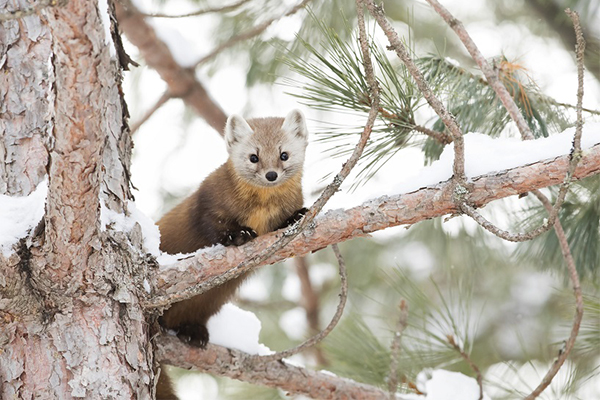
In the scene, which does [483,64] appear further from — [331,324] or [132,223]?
[132,223]

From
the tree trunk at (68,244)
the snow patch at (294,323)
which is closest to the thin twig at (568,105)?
the tree trunk at (68,244)

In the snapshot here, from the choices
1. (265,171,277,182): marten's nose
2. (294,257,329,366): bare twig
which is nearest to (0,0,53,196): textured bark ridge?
(265,171,277,182): marten's nose

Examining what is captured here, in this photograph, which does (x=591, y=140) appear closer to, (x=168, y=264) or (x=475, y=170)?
(x=475, y=170)

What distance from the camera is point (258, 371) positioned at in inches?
110

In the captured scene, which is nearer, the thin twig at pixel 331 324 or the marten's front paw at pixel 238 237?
the thin twig at pixel 331 324

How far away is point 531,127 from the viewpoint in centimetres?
295

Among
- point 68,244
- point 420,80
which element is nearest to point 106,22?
point 68,244

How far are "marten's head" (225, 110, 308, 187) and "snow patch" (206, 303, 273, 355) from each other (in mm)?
563

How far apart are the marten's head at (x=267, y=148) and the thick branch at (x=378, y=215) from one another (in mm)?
637

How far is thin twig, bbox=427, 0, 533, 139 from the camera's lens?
2533 mm

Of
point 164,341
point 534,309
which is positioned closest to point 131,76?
point 164,341

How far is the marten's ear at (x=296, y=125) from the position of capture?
327 centimetres

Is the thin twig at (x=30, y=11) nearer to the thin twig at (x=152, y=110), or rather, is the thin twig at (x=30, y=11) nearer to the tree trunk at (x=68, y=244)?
the tree trunk at (x=68, y=244)

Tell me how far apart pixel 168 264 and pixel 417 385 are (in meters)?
1.34
